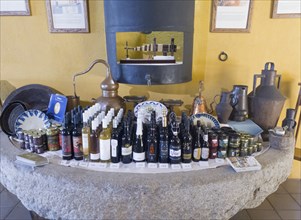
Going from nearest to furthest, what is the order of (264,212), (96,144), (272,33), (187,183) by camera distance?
1. (187,183)
2. (96,144)
3. (264,212)
4. (272,33)

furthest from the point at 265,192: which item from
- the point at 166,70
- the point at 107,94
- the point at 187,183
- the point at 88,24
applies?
the point at 88,24

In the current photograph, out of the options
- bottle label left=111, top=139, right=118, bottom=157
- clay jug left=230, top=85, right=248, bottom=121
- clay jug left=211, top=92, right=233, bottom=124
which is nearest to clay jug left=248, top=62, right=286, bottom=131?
clay jug left=230, top=85, right=248, bottom=121

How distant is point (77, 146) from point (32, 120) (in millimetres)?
472

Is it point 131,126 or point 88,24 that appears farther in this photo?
point 88,24

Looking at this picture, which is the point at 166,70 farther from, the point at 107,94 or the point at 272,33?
the point at 272,33

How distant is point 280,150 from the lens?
A: 4.46ft

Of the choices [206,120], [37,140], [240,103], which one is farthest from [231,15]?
[37,140]

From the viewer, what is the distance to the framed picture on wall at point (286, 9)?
172 centimetres

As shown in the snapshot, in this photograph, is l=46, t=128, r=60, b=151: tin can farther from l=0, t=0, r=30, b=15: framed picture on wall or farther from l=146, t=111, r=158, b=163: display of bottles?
l=0, t=0, r=30, b=15: framed picture on wall

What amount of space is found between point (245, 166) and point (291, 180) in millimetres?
1242

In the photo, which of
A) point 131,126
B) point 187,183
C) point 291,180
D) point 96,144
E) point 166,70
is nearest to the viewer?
point 187,183

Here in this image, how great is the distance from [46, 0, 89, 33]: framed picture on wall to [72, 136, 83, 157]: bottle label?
1.01m

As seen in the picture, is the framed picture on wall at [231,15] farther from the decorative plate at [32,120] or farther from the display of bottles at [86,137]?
the decorative plate at [32,120]

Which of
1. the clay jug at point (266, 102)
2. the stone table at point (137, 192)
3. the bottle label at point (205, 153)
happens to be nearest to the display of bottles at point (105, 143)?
the stone table at point (137, 192)
